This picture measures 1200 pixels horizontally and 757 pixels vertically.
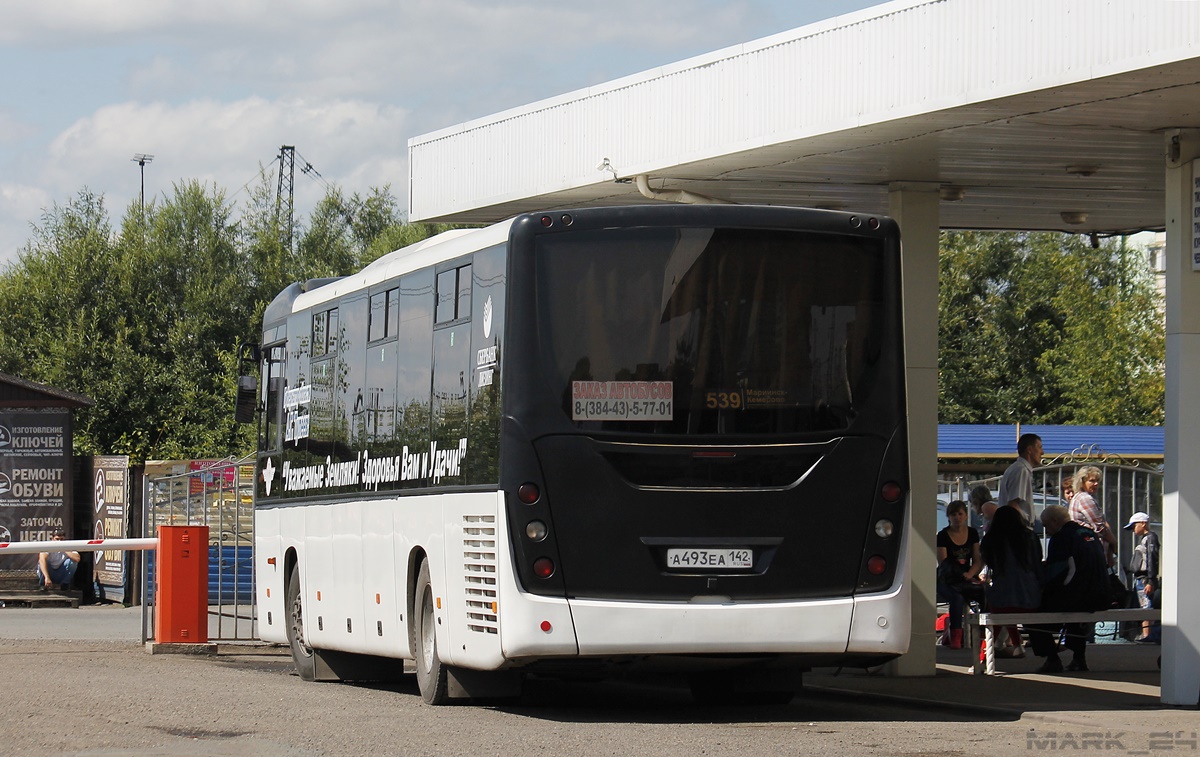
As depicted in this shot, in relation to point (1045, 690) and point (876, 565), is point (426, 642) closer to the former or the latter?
point (876, 565)

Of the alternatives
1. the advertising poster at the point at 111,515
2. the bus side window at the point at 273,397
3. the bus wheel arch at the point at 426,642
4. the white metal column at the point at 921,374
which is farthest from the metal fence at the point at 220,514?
the white metal column at the point at 921,374

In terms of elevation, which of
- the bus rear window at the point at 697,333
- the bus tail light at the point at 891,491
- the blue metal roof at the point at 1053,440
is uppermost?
the bus rear window at the point at 697,333

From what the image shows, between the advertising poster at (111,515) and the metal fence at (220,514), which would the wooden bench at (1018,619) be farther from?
the advertising poster at (111,515)

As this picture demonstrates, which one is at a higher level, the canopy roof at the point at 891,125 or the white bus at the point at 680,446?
the canopy roof at the point at 891,125

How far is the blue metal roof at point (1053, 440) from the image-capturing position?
37.8 metres

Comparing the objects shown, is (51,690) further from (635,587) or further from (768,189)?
(768,189)

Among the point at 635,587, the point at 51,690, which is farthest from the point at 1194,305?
the point at 51,690

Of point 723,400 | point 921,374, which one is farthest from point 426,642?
point 921,374

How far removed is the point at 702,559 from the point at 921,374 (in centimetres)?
522

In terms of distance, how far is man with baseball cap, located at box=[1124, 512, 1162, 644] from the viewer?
21.4 meters

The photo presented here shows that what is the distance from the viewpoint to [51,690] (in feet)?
46.2

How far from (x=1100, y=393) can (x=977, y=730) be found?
47294mm

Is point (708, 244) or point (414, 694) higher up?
point (708, 244)

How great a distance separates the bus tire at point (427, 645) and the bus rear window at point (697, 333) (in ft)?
7.48
